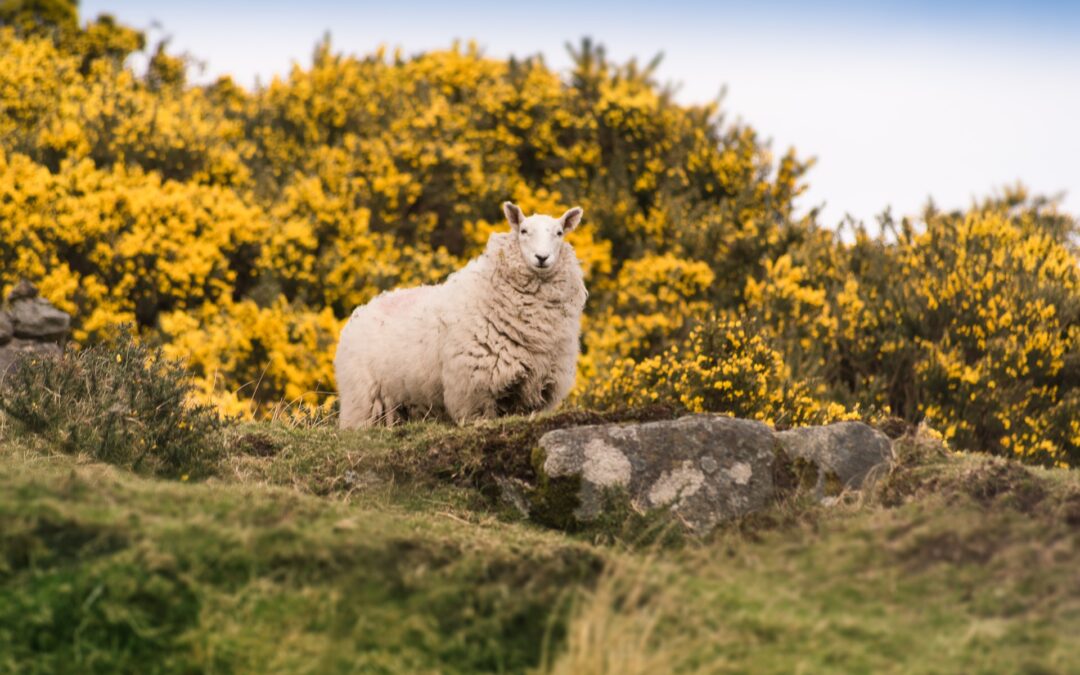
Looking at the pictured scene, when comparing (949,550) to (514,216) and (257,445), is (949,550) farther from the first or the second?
(514,216)

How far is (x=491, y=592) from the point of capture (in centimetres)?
474

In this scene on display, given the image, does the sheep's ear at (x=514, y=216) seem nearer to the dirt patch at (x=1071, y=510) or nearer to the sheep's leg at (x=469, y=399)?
the sheep's leg at (x=469, y=399)

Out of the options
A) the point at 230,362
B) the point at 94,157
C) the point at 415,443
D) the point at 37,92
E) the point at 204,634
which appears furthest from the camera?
the point at 37,92

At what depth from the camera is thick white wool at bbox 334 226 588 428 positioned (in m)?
8.76

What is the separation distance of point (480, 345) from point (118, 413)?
2.53 metres

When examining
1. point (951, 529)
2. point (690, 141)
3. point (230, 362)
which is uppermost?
point (690, 141)

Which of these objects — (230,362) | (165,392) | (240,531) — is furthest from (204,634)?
(230,362)

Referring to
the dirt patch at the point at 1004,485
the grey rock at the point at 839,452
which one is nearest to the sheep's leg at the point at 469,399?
the grey rock at the point at 839,452

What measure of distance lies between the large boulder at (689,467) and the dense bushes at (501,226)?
3.47m

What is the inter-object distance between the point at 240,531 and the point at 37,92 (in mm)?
19728

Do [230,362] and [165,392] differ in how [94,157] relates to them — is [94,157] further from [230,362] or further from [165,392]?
[165,392]

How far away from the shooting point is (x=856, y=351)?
48.9 feet

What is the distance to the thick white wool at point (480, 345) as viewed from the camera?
28.7ft

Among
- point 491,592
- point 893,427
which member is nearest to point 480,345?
point 893,427
